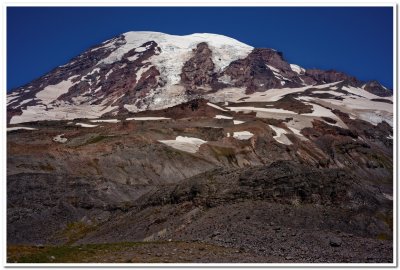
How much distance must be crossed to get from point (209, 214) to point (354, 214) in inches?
375

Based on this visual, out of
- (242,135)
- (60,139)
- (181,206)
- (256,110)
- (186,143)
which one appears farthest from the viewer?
(256,110)

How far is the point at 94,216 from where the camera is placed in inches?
1967

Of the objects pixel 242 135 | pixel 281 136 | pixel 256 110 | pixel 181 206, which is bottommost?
pixel 256 110

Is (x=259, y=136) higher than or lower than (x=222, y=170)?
lower

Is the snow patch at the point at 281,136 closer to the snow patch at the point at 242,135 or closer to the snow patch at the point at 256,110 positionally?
the snow patch at the point at 242,135

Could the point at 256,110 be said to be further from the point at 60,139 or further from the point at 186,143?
the point at 60,139

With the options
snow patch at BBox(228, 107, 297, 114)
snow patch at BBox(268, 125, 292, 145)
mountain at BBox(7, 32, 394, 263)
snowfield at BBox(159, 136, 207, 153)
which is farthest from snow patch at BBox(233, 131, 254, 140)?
snow patch at BBox(228, 107, 297, 114)

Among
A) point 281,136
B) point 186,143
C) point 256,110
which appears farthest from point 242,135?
point 256,110

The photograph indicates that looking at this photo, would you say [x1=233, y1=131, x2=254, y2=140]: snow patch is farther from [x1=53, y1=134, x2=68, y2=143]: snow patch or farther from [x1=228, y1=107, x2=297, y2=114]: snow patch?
[x1=228, y1=107, x2=297, y2=114]: snow patch

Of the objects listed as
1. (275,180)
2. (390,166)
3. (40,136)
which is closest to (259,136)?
(390,166)

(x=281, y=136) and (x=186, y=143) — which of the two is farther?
(x=281, y=136)

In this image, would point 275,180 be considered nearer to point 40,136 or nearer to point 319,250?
point 319,250

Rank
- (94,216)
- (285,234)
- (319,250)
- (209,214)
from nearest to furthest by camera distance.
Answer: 1. (319,250)
2. (285,234)
3. (209,214)
4. (94,216)

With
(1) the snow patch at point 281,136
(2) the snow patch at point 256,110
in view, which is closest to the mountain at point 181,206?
(1) the snow patch at point 281,136
